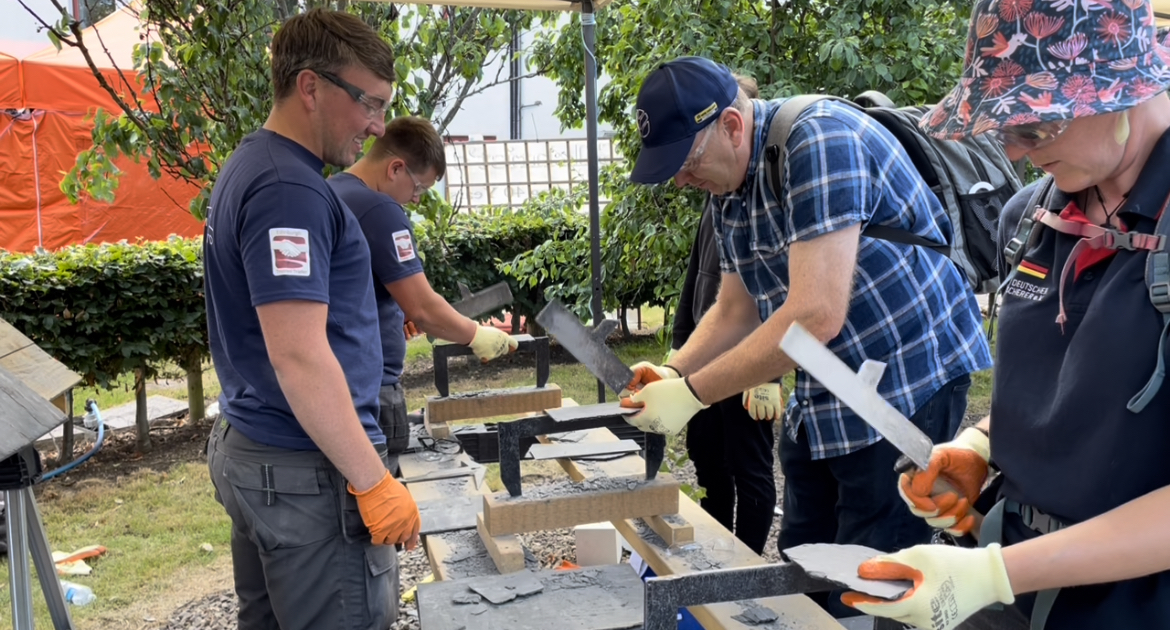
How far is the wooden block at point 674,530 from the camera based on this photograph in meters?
2.12

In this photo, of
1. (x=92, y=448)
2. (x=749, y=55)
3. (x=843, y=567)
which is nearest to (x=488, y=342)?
(x=749, y=55)

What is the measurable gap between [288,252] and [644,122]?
813mm

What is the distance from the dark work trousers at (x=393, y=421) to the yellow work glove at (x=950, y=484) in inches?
69.1

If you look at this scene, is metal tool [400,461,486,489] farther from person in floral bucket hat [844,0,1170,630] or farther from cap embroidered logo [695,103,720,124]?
person in floral bucket hat [844,0,1170,630]

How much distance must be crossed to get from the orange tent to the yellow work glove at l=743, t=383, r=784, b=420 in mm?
7077

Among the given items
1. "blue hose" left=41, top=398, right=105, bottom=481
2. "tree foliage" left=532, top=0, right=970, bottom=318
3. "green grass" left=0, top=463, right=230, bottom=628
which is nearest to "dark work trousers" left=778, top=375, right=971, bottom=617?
"tree foliage" left=532, top=0, right=970, bottom=318

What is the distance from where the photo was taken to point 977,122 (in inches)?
45.4

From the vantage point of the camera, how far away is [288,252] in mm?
1753

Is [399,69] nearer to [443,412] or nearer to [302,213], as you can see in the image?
[443,412]

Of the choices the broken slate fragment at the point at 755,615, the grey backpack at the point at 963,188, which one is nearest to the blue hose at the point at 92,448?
the broken slate fragment at the point at 755,615

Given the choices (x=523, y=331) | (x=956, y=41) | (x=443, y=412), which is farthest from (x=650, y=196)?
(x=523, y=331)

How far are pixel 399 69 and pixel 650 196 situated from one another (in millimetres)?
1700

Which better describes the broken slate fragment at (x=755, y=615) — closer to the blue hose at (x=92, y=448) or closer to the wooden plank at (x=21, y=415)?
the wooden plank at (x=21, y=415)

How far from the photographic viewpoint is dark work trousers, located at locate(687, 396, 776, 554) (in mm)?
3307
